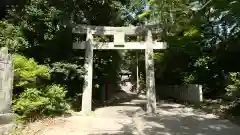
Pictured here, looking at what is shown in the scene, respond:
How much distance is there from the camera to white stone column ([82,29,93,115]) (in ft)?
41.9

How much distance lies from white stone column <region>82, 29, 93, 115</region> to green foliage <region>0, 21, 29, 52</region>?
3162 mm

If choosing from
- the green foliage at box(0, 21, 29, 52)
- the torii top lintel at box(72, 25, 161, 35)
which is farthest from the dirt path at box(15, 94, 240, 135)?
the torii top lintel at box(72, 25, 161, 35)

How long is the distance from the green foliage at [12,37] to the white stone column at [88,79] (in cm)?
316

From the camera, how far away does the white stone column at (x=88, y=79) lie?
12766 mm

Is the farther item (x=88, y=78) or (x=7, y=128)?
(x=88, y=78)

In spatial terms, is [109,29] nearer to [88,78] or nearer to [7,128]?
[88,78]

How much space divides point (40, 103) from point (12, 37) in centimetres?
355

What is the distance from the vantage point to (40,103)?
9.33m

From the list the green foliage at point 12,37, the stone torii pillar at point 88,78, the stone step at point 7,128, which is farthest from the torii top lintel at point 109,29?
the stone step at point 7,128

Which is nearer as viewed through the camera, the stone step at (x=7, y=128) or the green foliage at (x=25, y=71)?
the stone step at (x=7, y=128)

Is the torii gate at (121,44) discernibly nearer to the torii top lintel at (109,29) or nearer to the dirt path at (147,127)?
the torii top lintel at (109,29)

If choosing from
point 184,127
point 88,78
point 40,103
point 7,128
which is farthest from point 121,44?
point 7,128

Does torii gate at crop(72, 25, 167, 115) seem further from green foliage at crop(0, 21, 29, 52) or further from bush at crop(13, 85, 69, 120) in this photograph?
green foliage at crop(0, 21, 29, 52)

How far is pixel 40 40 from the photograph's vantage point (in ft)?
38.7
